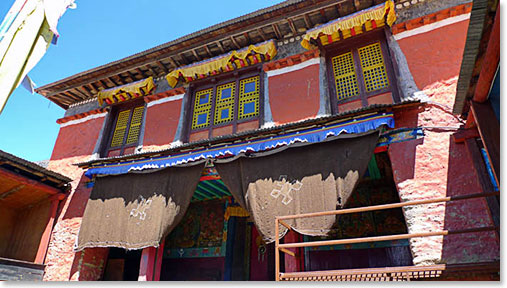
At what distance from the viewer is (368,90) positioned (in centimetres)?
566

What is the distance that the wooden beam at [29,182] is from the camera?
629 centimetres

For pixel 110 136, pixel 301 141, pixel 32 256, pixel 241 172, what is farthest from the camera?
pixel 110 136

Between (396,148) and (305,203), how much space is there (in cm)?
164

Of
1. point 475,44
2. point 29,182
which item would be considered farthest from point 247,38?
point 29,182

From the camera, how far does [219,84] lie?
7273 millimetres

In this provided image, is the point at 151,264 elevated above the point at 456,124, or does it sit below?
below

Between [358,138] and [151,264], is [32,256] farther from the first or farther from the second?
[358,138]

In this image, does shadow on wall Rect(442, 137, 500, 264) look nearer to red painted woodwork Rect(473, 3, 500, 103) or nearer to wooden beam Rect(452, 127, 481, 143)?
wooden beam Rect(452, 127, 481, 143)

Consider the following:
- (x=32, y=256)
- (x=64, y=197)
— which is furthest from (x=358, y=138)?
(x=32, y=256)

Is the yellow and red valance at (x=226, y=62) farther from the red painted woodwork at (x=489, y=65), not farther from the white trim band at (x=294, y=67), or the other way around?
the red painted woodwork at (x=489, y=65)

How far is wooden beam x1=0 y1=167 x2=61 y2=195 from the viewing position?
629 cm

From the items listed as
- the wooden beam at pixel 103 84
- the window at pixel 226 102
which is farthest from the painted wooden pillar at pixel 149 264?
the wooden beam at pixel 103 84

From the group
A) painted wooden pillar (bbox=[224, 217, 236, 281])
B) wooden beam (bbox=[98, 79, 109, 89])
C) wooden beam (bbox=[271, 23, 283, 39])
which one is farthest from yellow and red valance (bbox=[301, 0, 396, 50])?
wooden beam (bbox=[98, 79, 109, 89])

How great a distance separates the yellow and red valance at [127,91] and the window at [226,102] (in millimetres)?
1214
